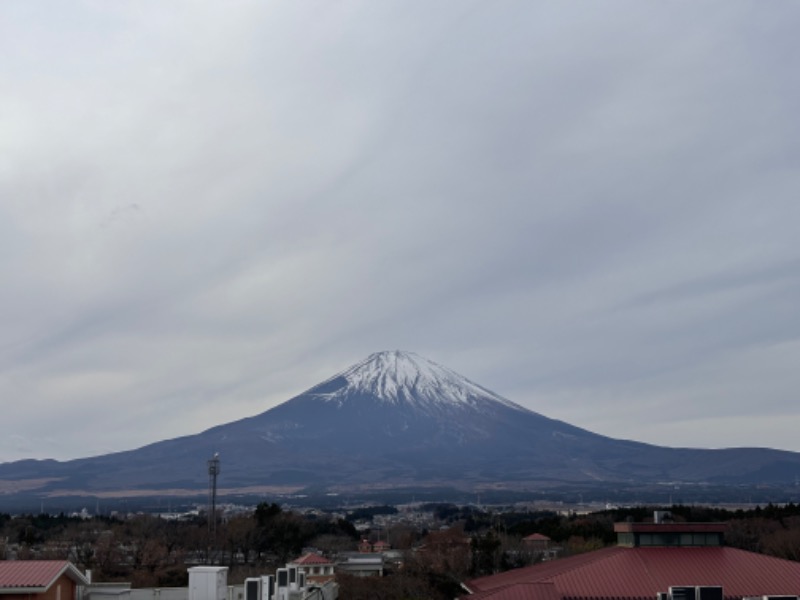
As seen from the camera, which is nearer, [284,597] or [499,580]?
[284,597]

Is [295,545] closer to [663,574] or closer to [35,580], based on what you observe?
[663,574]

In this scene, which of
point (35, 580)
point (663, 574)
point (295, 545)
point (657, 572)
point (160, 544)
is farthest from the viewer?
point (295, 545)

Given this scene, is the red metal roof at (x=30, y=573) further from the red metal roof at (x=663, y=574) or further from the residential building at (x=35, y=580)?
the red metal roof at (x=663, y=574)

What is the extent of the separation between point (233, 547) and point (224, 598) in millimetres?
50478

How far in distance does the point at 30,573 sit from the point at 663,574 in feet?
60.6

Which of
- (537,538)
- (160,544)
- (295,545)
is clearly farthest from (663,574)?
(295,545)

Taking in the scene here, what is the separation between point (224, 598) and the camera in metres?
28.8

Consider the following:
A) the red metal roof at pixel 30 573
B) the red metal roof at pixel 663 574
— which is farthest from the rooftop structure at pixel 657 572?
the red metal roof at pixel 30 573

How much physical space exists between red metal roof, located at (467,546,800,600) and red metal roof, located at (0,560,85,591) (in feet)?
40.2

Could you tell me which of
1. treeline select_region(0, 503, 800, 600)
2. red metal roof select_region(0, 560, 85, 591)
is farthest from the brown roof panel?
treeline select_region(0, 503, 800, 600)

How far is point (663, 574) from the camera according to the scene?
32.5m

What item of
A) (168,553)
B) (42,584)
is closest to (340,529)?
(168,553)

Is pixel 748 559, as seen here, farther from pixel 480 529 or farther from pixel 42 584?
pixel 480 529

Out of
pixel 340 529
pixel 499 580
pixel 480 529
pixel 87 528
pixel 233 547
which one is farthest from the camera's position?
pixel 480 529
